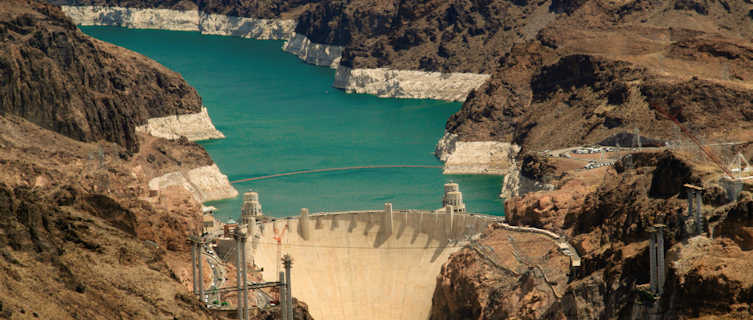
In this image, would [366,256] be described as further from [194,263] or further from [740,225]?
[740,225]

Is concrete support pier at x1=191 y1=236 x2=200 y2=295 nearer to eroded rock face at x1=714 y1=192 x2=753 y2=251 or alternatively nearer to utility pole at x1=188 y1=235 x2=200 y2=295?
utility pole at x1=188 y1=235 x2=200 y2=295

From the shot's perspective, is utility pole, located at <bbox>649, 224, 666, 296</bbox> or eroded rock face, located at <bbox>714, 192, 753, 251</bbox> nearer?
eroded rock face, located at <bbox>714, 192, 753, 251</bbox>

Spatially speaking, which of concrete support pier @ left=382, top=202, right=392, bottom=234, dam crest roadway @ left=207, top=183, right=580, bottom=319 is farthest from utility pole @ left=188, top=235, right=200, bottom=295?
concrete support pier @ left=382, top=202, right=392, bottom=234

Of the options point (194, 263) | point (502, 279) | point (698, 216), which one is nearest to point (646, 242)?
point (698, 216)

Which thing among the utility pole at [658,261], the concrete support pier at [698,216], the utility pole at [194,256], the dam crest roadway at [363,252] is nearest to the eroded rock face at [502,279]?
the dam crest roadway at [363,252]

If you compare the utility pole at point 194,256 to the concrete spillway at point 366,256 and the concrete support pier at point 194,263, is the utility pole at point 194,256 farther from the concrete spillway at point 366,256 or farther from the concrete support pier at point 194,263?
the concrete spillway at point 366,256

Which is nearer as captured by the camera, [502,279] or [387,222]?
[502,279]

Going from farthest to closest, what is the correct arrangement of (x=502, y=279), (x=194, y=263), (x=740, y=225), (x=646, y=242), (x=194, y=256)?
1. (x=502, y=279)
2. (x=194, y=263)
3. (x=194, y=256)
4. (x=646, y=242)
5. (x=740, y=225)

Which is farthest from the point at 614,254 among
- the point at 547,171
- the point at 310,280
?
the point at 547,171
